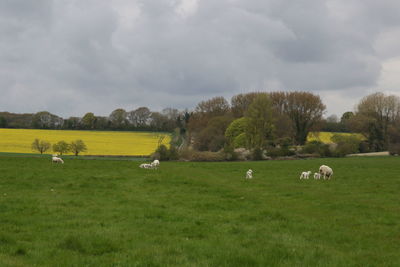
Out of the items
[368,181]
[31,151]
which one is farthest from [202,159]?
[368,181]

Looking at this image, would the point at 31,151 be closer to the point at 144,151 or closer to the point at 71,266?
the point at 144,151

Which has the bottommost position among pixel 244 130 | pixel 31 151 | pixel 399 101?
pixel 31 151

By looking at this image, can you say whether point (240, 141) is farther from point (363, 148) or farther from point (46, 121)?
point (46, 121)

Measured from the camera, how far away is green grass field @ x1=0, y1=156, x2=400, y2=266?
8.75m

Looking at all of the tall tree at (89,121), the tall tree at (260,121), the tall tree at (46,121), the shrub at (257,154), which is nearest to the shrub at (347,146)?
the tall tree at (260,121)

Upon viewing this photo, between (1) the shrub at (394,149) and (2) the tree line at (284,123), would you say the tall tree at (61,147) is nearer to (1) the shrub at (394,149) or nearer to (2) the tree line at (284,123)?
(2) the tree line at (284,123)

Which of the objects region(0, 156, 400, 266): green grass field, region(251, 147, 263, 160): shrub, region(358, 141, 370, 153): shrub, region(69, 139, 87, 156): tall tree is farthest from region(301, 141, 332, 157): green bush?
region(0, 156, 400, 266): green grass field

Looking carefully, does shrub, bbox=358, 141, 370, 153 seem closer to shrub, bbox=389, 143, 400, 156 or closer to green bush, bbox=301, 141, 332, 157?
shrub, bbox=389, 143, 400, 156

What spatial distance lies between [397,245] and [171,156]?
189 ft

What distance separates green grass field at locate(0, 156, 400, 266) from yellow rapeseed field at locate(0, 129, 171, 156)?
213ft

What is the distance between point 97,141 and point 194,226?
89.7m

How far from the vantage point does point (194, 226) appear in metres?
12.0

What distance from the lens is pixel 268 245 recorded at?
32.2ft

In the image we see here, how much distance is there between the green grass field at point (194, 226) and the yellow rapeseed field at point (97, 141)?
213 feet
